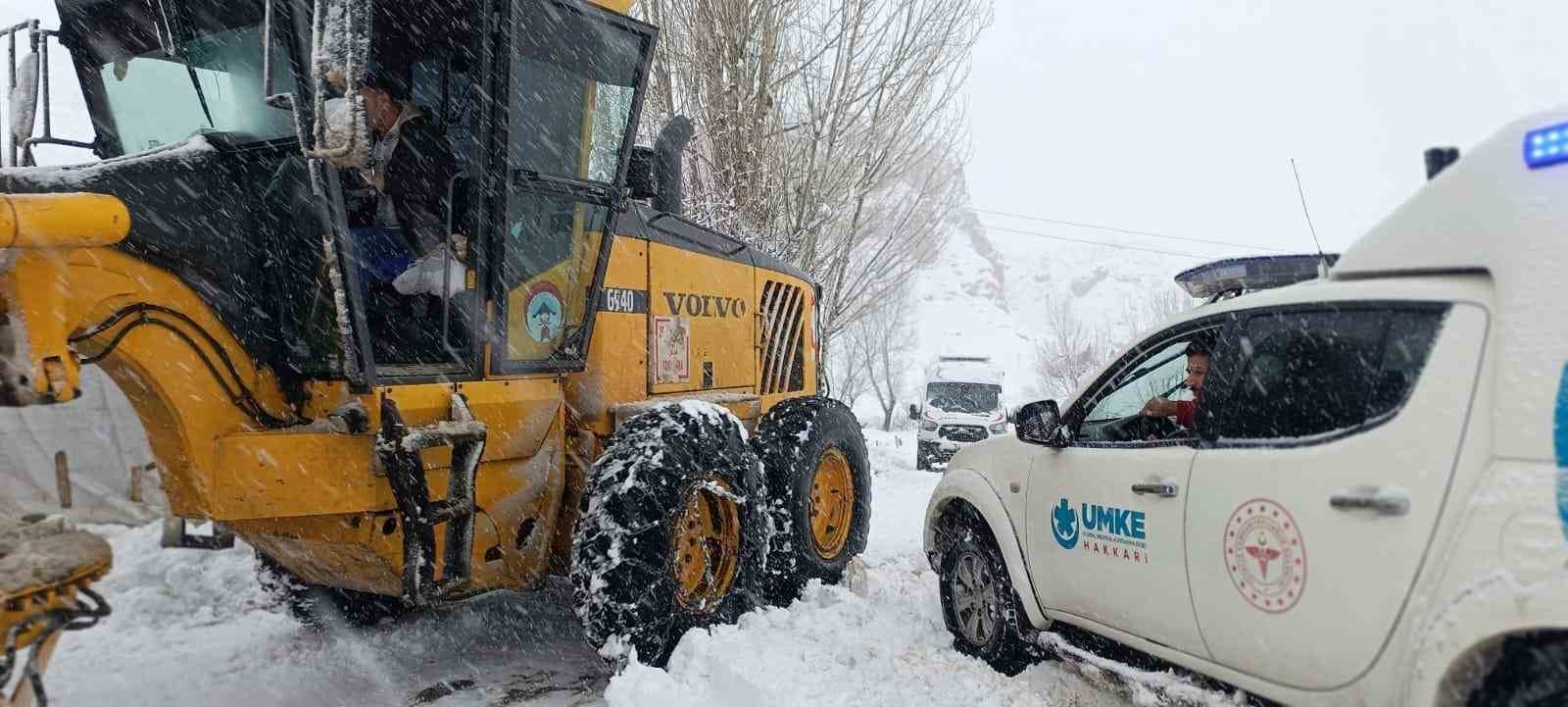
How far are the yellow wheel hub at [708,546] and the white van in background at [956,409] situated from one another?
13.9 metres

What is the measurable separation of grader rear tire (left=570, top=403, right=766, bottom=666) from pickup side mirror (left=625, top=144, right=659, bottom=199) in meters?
1.17

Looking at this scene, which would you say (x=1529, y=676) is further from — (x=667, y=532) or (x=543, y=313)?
(x=543, y=313)

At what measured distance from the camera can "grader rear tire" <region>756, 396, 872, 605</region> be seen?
5734mm

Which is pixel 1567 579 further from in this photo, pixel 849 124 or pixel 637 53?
pixel 849 124

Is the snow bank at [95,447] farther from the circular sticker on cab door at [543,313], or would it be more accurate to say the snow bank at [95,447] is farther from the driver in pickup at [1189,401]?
the driver in pickup at [1189,401]

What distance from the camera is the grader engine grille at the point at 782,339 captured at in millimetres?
7039

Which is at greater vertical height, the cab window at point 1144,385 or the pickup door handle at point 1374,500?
the cab window at point 1144,385

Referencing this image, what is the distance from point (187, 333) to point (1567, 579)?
411 cm

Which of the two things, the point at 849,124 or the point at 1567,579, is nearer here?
the point at 1567,579

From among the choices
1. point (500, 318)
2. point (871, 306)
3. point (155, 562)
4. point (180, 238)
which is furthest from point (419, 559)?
point (871, 306)

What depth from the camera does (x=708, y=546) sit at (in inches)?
199

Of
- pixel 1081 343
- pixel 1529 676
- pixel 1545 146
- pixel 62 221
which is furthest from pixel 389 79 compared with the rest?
pixel 1081 343

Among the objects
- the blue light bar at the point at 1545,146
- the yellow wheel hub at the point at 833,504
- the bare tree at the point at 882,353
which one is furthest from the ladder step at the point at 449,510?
the bare tree at the point at 882,353

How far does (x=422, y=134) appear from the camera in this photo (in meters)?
4.52
